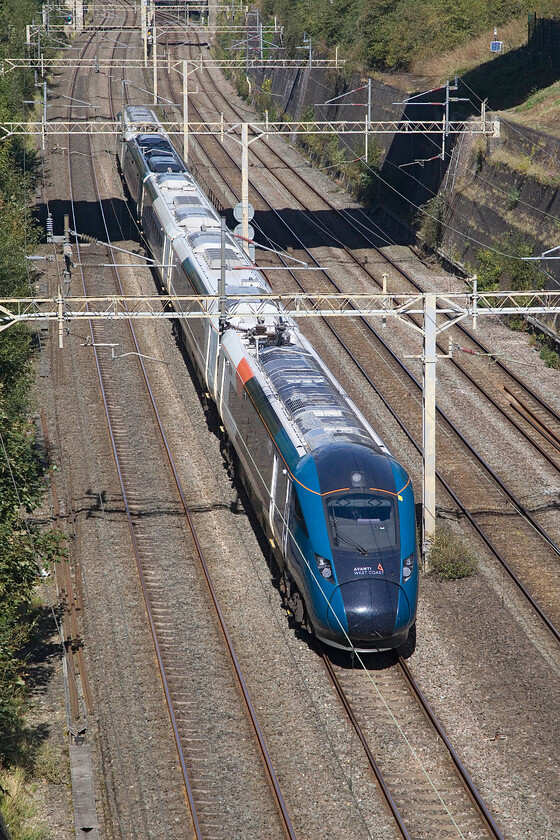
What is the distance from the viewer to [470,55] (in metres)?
57.9

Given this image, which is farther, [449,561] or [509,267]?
[509,267]

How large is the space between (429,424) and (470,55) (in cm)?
4321

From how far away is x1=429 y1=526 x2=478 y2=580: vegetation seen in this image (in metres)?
21.1

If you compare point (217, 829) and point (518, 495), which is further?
point (518, 495)

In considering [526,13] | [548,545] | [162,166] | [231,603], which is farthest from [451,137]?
[231,603]

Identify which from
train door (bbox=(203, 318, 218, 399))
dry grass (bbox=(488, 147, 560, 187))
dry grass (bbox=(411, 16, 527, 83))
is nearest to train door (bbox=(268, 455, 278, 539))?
train door (bbox=(203, 318, 218, 399))

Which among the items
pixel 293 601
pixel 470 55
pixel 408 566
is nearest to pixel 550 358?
pixel 408 566

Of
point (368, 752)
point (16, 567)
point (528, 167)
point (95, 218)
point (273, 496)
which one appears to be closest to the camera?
point (368, 752)

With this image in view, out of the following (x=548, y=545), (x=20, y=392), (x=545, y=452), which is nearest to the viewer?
(x=548, y=545)

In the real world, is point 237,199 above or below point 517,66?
below

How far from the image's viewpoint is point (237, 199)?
52688 millimetres

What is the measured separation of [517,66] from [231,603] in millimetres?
41542

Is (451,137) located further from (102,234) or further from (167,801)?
(167,801)

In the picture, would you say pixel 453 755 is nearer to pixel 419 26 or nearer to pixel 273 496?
pixel 273 496
